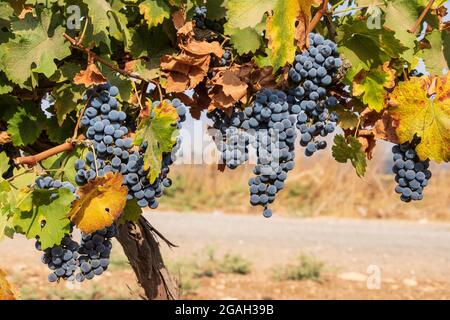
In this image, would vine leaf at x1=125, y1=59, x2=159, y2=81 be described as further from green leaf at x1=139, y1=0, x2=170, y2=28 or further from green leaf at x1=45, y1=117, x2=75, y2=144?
green leaf at x1=45, y1=117, x2=75, y2=144

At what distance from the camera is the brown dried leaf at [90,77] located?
2.23 meters

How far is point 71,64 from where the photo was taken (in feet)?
7.67

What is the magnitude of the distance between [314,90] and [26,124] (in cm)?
107

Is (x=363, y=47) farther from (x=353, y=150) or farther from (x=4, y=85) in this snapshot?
(x=4, y=85)

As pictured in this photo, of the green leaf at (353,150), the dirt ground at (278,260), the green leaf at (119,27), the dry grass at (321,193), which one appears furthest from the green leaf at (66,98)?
the dry grass at (321,193)

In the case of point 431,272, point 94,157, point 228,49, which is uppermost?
point 228,49

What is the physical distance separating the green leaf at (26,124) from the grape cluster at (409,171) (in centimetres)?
128

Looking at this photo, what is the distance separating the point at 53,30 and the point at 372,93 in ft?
3.43

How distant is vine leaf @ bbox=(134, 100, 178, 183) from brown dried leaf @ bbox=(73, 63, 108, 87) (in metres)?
0.20

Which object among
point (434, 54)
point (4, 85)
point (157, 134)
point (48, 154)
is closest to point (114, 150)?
point (157, 134)

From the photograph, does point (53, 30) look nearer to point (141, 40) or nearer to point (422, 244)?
point (141, 40)

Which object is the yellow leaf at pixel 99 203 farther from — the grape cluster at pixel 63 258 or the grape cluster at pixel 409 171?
the grape cluster at pixel 409 171

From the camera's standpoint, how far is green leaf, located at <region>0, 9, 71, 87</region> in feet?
7.39
